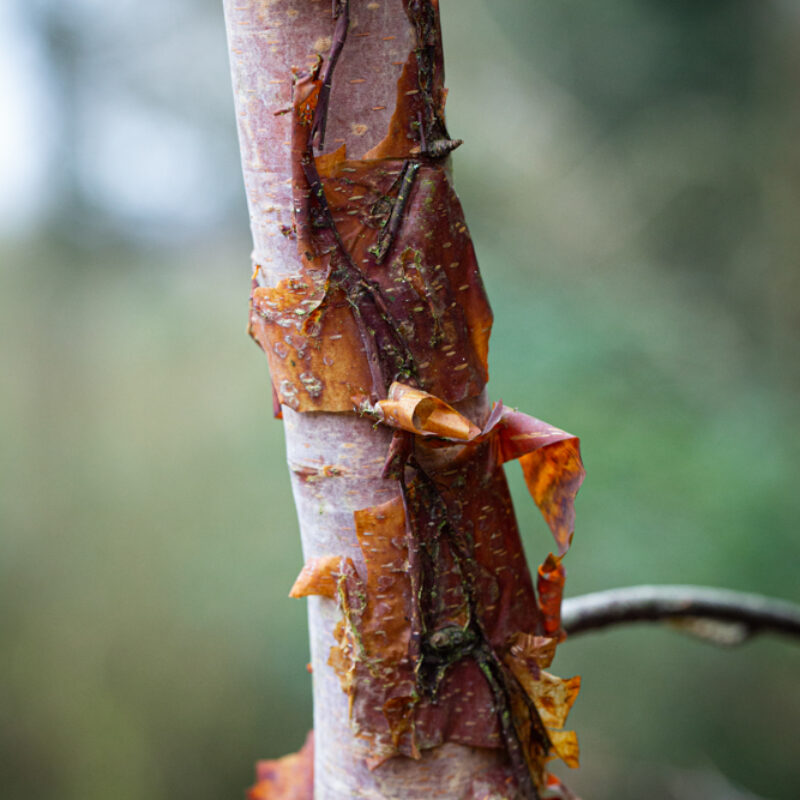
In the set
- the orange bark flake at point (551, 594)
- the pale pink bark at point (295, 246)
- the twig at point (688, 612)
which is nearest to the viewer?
the pale pink bark at point (295, 246)

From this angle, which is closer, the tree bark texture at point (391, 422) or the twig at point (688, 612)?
the tree bark texture at point (391, 422)

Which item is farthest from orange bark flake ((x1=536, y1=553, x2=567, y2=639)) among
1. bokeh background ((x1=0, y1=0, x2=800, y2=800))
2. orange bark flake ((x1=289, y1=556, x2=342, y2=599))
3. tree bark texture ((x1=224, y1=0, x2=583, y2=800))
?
bokeh background ((x1=0, y1=0, x2=800, y2=800))

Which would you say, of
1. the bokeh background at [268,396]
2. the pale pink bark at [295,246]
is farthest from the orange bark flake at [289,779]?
the bokeh background at [268,396]

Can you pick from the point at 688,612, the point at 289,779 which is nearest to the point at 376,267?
the point at 289,779

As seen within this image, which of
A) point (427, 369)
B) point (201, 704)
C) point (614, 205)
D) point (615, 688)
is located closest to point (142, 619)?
point (201, 704)

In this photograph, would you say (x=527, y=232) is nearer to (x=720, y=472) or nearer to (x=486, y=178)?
(x=486, y=178)

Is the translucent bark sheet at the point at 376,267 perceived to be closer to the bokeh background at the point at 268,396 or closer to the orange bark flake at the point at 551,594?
the orange bark flake at the point at 551,594

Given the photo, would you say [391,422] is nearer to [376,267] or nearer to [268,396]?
[376,267]

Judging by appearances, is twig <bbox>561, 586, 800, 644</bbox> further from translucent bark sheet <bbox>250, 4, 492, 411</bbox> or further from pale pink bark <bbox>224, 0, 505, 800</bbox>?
translucent bark sheet <bbox>250, 4, 492, 411</bbox>
